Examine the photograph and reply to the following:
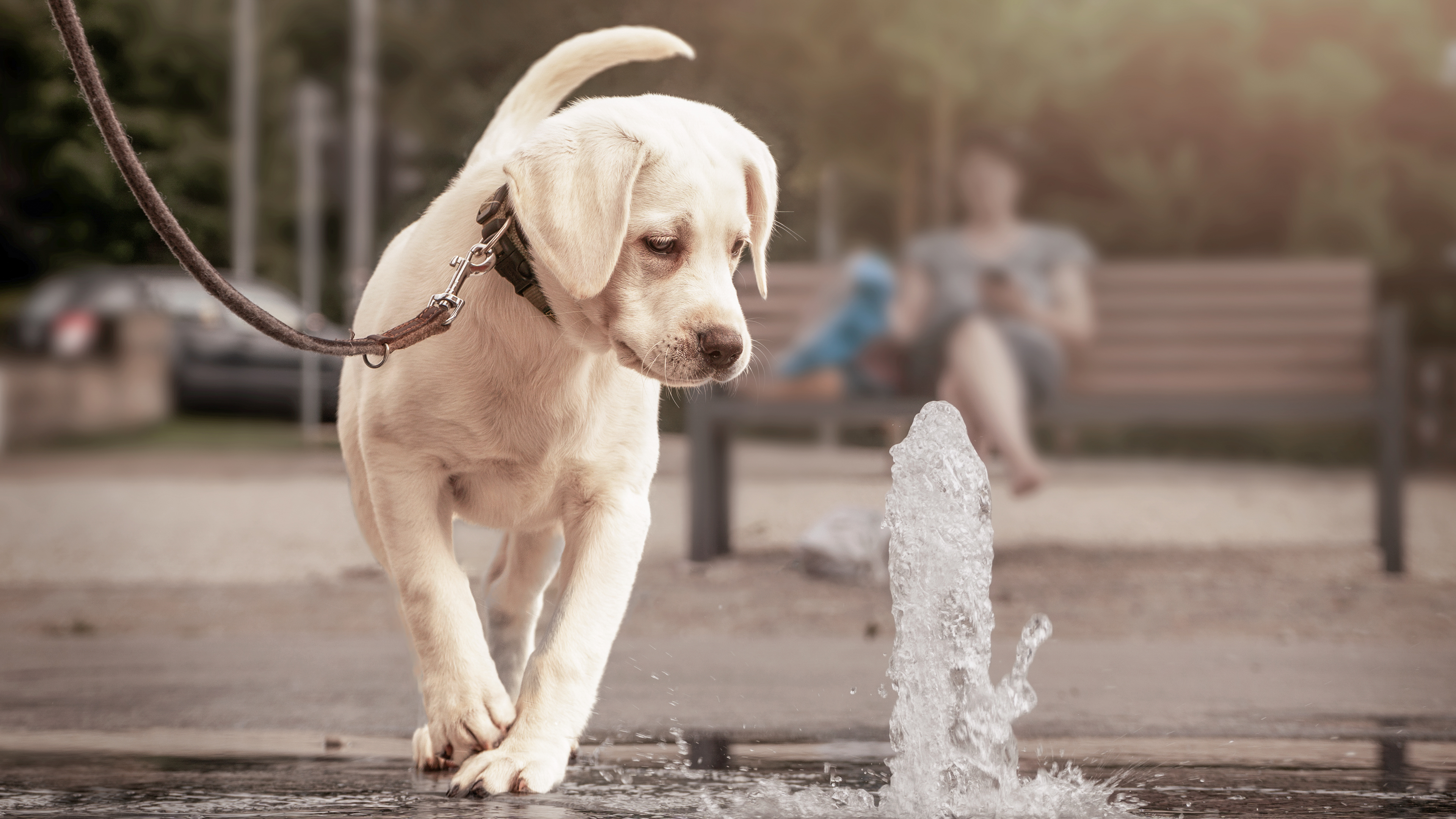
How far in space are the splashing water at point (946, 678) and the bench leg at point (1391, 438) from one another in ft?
14.4

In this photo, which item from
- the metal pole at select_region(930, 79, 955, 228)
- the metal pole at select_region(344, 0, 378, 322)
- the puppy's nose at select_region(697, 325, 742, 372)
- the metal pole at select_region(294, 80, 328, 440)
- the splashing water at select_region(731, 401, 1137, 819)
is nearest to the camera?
the puppy's nose at select_region(697, 325, 742, 372)

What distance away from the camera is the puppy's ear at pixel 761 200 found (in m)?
3.23

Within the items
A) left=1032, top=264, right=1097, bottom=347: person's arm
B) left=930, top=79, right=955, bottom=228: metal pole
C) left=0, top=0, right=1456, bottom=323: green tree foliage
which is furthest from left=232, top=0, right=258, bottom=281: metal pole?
left=1032, top=264, right=1097, bottom=347: person's arm

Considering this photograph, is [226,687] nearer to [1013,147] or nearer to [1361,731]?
[1361,731]

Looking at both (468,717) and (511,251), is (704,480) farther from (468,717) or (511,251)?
(511,251)

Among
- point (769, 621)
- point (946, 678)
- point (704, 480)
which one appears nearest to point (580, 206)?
point (946, 678)

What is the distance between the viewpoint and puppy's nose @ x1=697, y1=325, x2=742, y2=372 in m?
2.95

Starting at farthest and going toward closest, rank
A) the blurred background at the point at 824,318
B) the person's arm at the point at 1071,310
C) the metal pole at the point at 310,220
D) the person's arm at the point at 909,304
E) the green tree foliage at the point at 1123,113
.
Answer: the green tree foliage at the point at 1123,113, the metal pole at the point at 310,220, the person's arm at the point at 909,304, the person's arm at the point at 1071,310, the blurred background at the point at 824,318

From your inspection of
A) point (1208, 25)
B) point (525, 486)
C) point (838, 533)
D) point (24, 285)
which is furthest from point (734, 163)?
point (24, 285)

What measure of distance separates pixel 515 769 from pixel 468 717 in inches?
7.1

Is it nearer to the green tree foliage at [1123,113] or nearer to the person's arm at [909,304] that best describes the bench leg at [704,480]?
the person's arm at [909,304]

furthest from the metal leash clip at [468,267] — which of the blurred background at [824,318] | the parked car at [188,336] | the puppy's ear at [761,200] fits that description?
the parked car at [188,336]

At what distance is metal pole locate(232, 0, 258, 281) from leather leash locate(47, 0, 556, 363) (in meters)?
18.3

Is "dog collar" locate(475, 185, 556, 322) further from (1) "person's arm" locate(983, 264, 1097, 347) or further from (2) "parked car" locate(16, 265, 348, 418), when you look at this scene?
(2) "parked car" locate(16, 265, 348, 418)
